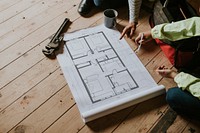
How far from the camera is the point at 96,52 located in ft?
3.64

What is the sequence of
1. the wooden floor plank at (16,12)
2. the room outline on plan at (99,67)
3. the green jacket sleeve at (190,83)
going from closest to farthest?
the green jacket sleeve at (190,83), the room outline on plan at (99,67), the wooden floor plank at (16,12)

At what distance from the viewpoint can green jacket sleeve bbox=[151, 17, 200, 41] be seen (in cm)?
93

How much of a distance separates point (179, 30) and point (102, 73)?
0.36 metres

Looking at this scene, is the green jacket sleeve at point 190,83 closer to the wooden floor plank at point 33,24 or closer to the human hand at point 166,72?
the human hand at point 166,72

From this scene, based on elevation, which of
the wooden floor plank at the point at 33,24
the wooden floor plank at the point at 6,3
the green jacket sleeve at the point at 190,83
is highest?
the wooden floor plank at the point at 6,3

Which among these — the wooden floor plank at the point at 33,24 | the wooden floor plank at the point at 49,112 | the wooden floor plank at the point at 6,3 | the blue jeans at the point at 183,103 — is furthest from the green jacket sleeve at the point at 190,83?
the wooden floor plank at the point at 6,3

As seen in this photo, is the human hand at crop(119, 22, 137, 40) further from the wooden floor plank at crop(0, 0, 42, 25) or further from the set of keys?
the wooden floor plank at crop(0, 0, 42, 25)

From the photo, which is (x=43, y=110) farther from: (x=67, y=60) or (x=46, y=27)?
(x=46, y=27)

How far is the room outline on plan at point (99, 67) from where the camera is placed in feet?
3.19

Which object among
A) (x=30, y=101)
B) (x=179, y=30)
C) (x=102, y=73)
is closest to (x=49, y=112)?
(x=30, y=101)

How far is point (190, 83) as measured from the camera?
86cm

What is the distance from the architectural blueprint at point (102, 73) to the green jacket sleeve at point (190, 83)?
0.10 m

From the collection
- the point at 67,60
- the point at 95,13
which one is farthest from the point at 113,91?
the point at 95,13

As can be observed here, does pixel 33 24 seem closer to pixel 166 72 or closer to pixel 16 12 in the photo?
pixel 16 12
